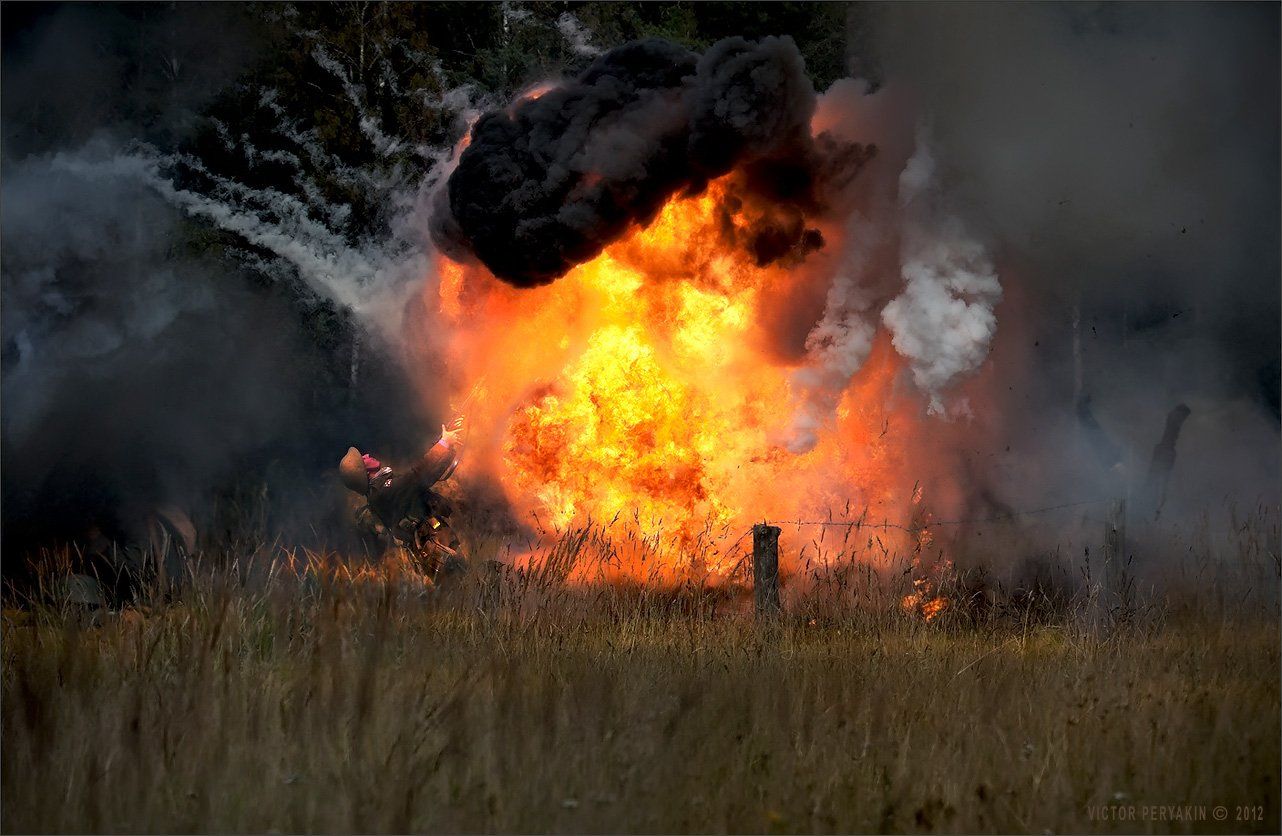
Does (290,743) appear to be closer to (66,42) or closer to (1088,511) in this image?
(1088,511)

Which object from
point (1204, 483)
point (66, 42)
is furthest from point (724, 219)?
point (66, 42)

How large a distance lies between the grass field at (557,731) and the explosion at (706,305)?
614 centimetres

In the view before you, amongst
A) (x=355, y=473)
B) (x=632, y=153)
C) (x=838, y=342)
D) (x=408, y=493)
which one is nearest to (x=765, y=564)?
(x=838, y=342)

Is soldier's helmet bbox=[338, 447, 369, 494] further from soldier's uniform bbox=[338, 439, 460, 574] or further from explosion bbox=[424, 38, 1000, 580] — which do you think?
explosion bbox=[424, 38, 1000, 580]

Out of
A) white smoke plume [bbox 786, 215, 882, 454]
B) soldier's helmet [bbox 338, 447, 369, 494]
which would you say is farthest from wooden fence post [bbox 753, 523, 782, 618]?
soldier's helmet [bbox 338, 447, 369, 494]

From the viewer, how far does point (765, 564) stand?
438 inches

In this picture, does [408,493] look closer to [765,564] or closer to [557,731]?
[765,564]

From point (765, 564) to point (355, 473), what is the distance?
21.4 feet

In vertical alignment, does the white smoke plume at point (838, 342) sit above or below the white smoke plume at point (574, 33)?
below

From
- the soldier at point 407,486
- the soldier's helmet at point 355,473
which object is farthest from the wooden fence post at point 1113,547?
the soldier's helmet at point 355,473

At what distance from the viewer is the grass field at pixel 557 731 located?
4.94 metres

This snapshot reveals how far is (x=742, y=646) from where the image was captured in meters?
8.12

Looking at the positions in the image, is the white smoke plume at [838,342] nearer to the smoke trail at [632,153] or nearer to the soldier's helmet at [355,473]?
the smoke trail at [632,153]

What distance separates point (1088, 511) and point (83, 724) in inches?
440
